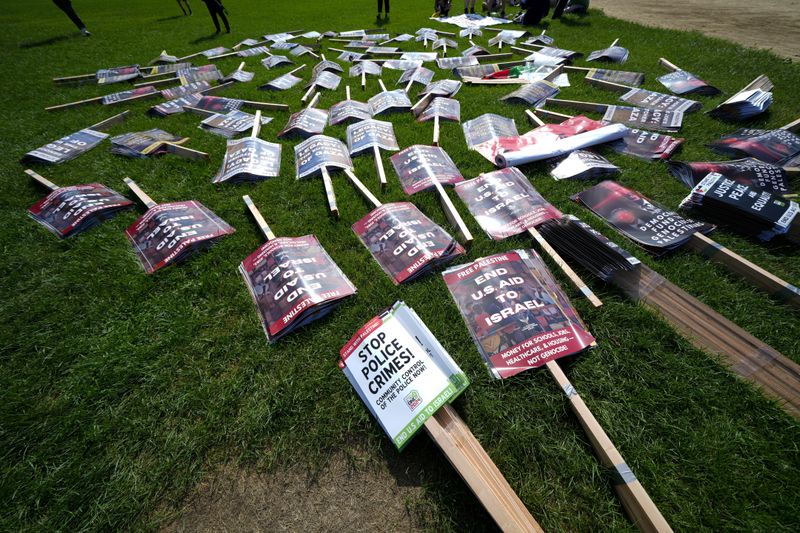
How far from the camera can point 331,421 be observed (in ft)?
8.13

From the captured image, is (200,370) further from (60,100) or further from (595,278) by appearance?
(60,100)

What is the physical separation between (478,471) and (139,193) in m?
5.69

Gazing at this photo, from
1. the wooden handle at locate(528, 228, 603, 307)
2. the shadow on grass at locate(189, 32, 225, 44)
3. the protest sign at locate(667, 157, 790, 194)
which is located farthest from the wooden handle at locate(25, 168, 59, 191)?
the shadow on grass at locate(189, 32, 225, 44)

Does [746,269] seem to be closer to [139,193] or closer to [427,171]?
Result: [427,171]

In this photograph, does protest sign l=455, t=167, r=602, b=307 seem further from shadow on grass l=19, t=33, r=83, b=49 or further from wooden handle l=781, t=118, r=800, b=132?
shadow on grass l=19, t=33, r=83, b=49

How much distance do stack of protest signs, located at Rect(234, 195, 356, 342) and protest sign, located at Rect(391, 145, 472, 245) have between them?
1698mm

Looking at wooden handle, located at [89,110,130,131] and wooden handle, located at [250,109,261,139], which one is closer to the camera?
wooden handle, located at [250,109,261,139]

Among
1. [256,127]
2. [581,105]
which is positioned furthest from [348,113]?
[581,105]

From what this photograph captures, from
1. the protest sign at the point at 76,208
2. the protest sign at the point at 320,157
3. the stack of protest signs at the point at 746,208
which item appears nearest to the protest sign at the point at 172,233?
the protest sign at the point at 76,208

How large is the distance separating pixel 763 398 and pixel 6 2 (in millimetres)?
55587

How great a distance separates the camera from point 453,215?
153 inches

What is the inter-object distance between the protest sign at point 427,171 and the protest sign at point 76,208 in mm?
4172

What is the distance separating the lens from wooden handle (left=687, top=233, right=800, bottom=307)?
2904 millimetres

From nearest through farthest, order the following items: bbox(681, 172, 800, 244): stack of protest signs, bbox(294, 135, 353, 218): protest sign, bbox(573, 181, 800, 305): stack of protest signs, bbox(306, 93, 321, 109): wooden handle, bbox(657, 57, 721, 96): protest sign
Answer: bbox(573, 181, 800, 305): stack of protest signs → bbox(681, 172, 800, 244): stack of protest signs → bbox(294, 135, 353, 218): protest sign → bbox(657, 57, 721, 96): protest sign → bbox(306, 93, 321, 109): wooden handle
